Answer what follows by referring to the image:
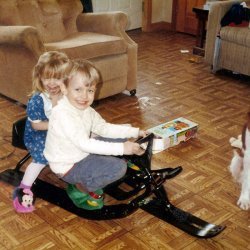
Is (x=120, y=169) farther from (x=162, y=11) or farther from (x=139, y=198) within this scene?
(x=162, y=11)

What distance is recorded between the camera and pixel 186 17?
5.29m

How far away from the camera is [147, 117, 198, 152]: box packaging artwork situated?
2348mm

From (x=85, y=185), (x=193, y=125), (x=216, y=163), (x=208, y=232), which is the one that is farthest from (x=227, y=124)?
(x=85, y=185)

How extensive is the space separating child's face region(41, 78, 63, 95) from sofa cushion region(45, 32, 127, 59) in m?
0.92

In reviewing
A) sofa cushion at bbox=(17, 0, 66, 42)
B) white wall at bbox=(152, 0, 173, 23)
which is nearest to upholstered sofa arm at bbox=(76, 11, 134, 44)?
sofa cushion at bbox=(17, 0, 66, 42)

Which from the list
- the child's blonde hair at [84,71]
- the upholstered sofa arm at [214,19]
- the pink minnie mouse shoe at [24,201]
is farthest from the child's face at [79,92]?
the upholstered sofa arm at [214,19]

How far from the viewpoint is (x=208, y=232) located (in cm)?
167

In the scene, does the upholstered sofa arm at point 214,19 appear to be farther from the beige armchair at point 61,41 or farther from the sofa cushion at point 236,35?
the beige armchair at point 61,41

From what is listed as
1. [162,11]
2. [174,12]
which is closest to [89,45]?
[174,12]

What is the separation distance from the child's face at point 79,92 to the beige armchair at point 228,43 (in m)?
2.21

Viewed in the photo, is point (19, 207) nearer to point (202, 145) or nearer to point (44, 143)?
point (44, 143)

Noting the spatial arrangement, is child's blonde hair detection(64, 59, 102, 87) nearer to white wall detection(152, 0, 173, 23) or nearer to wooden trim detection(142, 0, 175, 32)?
wooden trim detection(142, 0, 175, 32)

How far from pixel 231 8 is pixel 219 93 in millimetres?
863

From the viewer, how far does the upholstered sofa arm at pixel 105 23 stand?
314cm
